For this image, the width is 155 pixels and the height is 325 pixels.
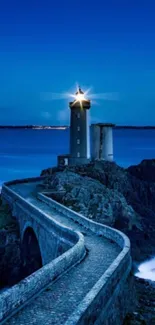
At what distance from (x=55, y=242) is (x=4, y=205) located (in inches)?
548

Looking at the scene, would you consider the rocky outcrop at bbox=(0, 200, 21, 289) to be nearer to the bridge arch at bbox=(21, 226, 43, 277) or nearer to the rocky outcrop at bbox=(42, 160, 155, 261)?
the bridge arch at bbox=(21, 226, 43, 277)

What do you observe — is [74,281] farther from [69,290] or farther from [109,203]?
[109,203]

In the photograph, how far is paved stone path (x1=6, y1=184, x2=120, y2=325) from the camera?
970 centimetres

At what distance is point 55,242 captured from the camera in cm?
1795

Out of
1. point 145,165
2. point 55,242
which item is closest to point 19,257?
point 55,242

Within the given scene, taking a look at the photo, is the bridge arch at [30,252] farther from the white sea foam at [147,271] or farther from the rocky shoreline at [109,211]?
the white sea foam at [147,271]

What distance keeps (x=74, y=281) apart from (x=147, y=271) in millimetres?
13070

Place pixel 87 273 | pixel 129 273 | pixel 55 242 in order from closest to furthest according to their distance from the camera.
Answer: pixel 87 273, pixel 129 273, pixel 55 242

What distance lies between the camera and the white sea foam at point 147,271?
2364 cm

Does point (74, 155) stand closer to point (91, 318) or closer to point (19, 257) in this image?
point (19, 257)

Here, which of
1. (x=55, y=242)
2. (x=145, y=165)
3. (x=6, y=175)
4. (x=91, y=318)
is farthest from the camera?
(x=6, y=175)

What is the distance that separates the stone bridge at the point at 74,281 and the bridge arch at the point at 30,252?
2156mm

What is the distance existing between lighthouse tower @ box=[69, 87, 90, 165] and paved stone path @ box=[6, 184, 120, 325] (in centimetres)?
2488

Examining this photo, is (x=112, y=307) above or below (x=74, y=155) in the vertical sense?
below
